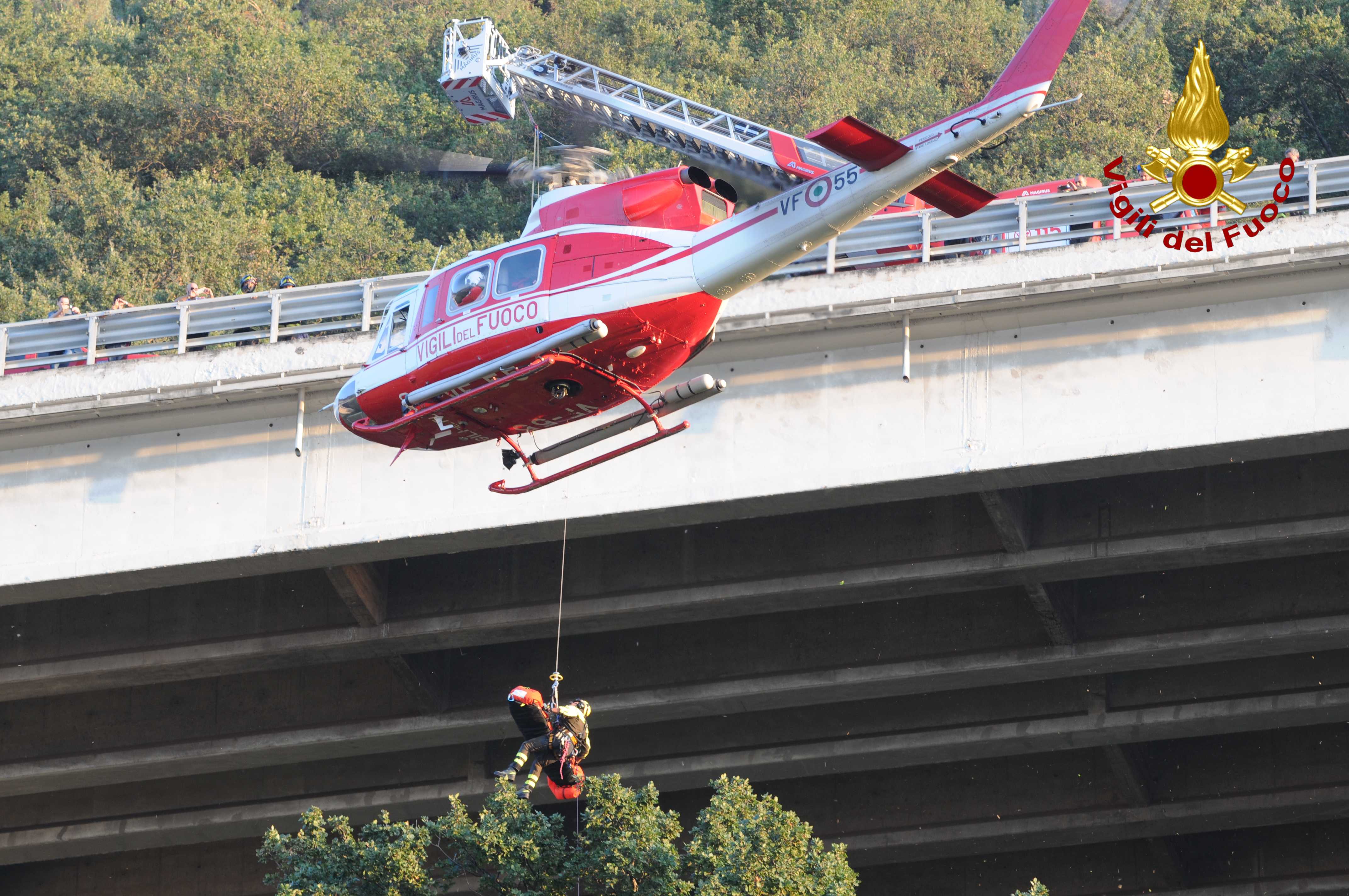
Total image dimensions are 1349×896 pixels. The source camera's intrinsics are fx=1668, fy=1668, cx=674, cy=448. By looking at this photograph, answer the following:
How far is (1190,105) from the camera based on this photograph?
24.0 metres

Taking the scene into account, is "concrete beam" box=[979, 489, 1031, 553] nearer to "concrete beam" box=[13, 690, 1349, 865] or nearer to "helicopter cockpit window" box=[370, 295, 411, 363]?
"concrete beam" box=[13, 690, 1349, 865]

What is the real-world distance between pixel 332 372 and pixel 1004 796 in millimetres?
12507

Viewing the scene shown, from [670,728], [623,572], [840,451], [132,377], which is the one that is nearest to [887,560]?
[840,451]

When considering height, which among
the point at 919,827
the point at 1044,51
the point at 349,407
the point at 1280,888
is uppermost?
the point at 1044,51

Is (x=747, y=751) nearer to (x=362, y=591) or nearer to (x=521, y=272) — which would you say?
(x=362, y=591)

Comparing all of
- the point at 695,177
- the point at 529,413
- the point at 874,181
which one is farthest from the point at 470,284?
the point at 874,181

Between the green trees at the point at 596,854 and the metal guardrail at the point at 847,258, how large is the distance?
21.3 feet

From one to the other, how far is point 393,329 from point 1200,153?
36.8ft

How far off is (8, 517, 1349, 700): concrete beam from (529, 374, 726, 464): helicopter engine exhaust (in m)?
4.54

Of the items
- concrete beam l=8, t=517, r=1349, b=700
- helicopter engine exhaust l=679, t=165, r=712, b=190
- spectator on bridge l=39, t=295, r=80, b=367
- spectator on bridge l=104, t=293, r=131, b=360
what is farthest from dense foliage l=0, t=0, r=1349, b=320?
helicopter engine exhaust l=679, t=165, r=712, b=190

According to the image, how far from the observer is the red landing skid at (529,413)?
663 inches

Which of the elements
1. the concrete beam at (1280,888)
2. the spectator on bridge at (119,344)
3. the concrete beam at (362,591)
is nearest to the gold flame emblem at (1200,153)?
the concrete beam at (1280,888)

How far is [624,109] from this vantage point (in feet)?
86.4

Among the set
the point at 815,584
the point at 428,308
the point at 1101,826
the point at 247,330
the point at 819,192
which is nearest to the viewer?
the point at 819,192
